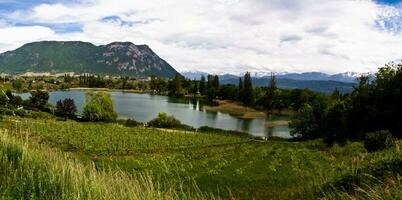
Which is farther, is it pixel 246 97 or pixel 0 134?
pixel 246 97

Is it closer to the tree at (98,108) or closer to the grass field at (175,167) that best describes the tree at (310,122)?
the grass field at (175,167)

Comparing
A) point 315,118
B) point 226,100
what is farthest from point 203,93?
point 315,118

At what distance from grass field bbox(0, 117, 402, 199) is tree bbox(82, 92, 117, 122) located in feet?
72.3

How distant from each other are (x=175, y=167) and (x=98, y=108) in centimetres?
5554

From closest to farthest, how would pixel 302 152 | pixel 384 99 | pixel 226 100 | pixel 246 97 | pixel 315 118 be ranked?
1. pixel 302 152
2. pixel 384 99
3. pixel 315 118
4. pixel 246 97
5. pixel 226 100

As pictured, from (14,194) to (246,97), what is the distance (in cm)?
13799

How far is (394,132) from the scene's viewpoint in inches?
1871

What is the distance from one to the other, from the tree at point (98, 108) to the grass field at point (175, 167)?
72.3 feet

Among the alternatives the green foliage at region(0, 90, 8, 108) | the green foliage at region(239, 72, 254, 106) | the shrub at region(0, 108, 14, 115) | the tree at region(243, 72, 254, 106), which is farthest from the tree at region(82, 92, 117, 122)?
the green foliage at region(239, 72, 254, 106)

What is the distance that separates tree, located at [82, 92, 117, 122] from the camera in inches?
3415

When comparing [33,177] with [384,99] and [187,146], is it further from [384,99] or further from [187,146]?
[384,99]

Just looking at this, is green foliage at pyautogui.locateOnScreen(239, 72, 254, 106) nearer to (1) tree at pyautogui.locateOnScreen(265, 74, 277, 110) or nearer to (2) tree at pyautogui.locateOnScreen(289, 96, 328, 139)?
(1) tree at pyautogui.locateOnScreen(265, 74, 277, 110)

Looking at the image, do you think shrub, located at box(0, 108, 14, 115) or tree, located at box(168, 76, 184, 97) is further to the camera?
tree, located at box(168, 76, 184, 97)

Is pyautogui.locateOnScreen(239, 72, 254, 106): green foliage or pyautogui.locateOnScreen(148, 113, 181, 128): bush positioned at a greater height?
pyautogui.locateOnScreen(239, 72, 254, 106): green foliage
